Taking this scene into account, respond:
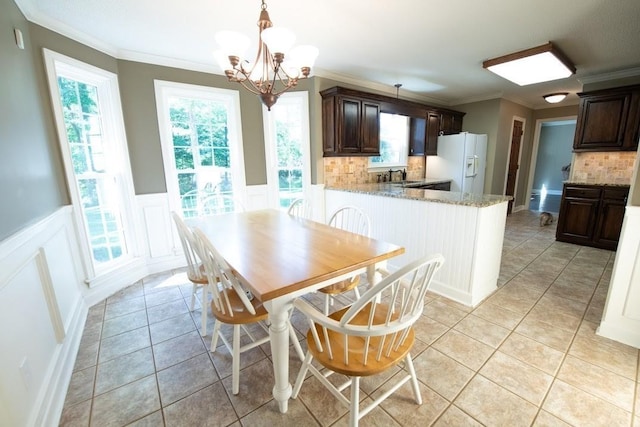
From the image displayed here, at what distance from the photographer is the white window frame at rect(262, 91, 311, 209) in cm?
363

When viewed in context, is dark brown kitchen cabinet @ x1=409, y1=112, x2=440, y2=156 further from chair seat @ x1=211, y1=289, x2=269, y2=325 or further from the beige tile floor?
chair seat @ x1=211, y1=289, x2=269, y2=325

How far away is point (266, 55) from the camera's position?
5.78ft

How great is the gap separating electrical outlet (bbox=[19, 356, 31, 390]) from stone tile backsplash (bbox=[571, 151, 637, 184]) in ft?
21.0

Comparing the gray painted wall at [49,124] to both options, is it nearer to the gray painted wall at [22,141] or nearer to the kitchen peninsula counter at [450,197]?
the gray painted wall at [22,141]

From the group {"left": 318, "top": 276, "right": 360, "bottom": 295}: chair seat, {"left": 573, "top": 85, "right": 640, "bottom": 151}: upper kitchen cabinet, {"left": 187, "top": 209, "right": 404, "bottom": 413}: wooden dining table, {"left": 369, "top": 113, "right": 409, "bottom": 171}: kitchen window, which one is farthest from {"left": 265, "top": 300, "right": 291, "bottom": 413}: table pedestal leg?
{"left": 573, "top": 85, "right": 640, "bottom": 151}: upper kitchen cabinet

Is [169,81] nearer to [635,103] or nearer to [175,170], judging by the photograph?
[175,170]

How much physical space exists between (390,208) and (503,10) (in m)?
1.91

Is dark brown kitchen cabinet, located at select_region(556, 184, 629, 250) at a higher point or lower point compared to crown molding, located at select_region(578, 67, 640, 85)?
lower

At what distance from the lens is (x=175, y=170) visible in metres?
3.24

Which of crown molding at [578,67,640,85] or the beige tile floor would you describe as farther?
crown molding at [578,67,640,85]

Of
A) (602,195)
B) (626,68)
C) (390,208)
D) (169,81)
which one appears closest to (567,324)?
(390,208)

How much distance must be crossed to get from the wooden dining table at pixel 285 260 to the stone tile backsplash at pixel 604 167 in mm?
4684

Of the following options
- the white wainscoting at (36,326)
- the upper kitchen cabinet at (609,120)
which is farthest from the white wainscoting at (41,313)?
the upper kitchen cabinet at (609,120)

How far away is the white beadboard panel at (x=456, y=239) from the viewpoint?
226 centimetres
